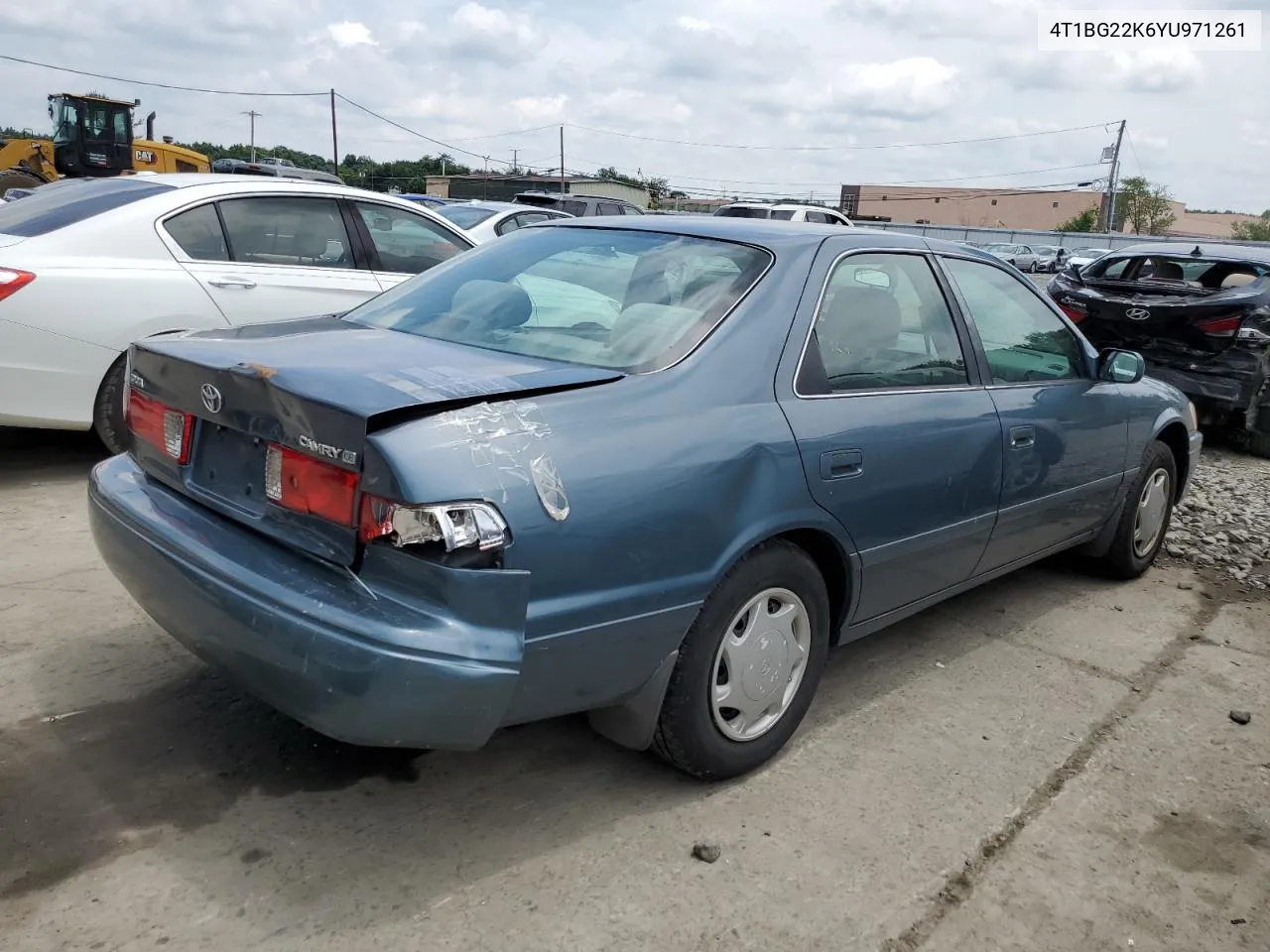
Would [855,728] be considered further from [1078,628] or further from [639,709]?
[1078,628]

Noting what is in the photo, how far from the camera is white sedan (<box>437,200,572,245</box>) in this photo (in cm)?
1116

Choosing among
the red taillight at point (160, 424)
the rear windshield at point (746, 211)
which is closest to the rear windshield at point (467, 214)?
the rear windshield at point (746, 211)

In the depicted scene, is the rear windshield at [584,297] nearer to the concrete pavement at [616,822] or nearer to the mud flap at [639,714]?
the mud flap at [639,714]

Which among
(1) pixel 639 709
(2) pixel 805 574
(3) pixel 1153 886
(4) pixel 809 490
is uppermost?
(4) pixel 809 490

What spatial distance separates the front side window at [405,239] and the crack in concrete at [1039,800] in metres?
4.47

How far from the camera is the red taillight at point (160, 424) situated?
284 cm

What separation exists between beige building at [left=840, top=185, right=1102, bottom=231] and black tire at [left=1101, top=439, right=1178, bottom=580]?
92.3 m

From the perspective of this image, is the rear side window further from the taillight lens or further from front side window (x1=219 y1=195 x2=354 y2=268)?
the taillight lens

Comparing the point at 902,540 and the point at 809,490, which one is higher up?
the point at 809,490

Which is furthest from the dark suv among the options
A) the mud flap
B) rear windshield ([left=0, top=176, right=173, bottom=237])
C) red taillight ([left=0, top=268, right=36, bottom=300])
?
the mud flap

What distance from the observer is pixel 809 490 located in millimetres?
2955

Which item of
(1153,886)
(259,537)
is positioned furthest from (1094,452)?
(259,537)

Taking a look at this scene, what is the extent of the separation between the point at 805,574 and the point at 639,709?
0.66 m

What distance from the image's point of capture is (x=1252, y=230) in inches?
3482
